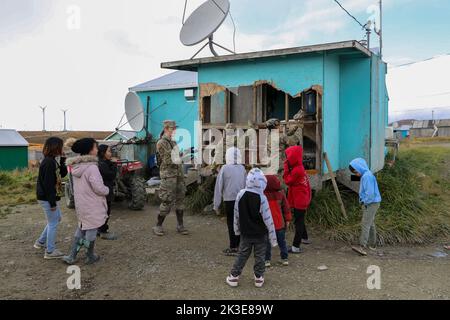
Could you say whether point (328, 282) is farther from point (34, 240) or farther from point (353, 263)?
point (34, 240)

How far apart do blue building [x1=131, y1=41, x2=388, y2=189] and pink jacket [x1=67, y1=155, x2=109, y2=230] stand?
3982 millimetres

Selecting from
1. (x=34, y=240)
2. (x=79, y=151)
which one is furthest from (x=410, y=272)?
(x=34, y=240)

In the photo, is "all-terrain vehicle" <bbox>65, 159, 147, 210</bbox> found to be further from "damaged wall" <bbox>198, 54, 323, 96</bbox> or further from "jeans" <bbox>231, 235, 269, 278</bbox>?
"jeans" <bbox>231, 235, 269, 278</bbox>

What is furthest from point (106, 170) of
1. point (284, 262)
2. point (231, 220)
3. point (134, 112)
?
point (134, 112)

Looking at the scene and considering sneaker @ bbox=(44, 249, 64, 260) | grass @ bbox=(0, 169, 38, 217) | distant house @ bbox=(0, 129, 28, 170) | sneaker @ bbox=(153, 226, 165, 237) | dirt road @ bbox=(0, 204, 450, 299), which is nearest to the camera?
dirt road @ bbox=(0, 204, 450, 299)

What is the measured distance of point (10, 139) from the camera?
1825 cm

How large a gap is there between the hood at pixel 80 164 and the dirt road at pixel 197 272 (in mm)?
1274

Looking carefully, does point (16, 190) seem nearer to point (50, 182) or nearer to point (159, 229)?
point (159, 229)

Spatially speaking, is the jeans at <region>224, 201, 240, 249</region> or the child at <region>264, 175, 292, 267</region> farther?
the jeans at <region>224, 201, 240, 249</region>

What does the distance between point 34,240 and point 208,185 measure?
12.3 feet

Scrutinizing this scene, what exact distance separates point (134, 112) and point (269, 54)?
591 centimetres

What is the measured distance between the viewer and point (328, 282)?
4.79 meters

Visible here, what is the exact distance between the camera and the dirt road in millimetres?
4438

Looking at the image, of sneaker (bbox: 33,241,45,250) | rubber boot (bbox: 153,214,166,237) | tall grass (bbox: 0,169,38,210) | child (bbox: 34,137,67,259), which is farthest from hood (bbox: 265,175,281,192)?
tall grass (bbox: 0,169,38,210)
